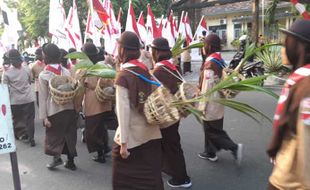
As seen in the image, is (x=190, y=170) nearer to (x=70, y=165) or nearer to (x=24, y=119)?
(x=70, y=165)

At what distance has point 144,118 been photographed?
330cm

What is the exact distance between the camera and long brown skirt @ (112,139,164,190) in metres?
3.29

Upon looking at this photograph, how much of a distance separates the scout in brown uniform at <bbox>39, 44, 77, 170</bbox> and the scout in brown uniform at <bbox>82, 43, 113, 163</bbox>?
211mm

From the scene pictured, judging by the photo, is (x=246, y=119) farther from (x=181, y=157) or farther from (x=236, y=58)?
(x=236, y=58)

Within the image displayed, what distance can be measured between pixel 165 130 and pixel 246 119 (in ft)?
11.9

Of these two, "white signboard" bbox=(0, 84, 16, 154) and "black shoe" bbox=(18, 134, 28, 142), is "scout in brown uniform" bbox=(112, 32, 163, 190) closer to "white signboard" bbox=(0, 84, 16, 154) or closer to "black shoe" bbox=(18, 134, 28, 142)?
"white signboard" bbox=(0, 84, 16, 154)

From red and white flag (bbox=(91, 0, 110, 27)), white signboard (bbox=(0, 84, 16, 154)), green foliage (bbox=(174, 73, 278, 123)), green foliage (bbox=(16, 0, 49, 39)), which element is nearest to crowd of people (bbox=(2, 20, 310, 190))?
green foliage (bbox=(174, 73, 278, 123))

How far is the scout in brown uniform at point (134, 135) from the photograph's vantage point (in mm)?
3164

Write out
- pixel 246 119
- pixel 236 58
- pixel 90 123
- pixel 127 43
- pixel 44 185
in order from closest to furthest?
pixel 127 43 → pixel 44 185 → pixel 90 123 → pixel 246 119 → pixel 236 58

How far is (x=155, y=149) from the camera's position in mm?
3436

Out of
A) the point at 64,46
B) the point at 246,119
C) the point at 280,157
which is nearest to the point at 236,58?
the point at 246,119

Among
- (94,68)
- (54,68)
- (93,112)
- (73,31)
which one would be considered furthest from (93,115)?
(73,31)

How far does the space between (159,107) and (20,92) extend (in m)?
3.98

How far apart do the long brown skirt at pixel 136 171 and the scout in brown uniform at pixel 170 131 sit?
810mm
